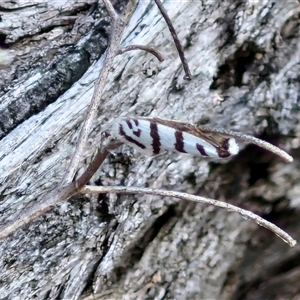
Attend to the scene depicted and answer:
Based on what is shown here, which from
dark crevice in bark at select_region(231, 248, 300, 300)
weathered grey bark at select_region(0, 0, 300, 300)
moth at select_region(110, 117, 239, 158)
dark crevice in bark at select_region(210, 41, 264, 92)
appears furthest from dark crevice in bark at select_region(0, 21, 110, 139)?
dark crevice in bark at select_region(231, 248, 300, 300)

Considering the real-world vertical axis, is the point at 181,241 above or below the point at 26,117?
below

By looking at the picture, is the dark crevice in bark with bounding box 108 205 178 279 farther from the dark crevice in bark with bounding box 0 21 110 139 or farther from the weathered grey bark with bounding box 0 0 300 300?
the dark crevice in bark with bounding box 0 21 110 139

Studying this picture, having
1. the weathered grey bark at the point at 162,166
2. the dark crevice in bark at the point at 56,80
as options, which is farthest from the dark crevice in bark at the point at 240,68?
the dark crevice in bark at the point at 56,80

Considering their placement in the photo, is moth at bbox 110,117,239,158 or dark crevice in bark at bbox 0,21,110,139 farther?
dark crevice in bark at bbox 0,21,110,139

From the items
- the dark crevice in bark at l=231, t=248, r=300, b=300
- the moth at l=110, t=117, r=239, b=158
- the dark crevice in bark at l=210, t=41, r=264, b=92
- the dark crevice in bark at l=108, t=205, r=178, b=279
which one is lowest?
the dark crevice in bark at l=231, t=248, r=300, b=300

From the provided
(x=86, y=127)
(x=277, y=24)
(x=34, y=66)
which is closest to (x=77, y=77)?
(x=34, y=66)

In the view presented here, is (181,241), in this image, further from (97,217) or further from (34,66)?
(34,66)

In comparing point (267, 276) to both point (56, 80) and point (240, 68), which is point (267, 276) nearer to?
point (240, 68)
